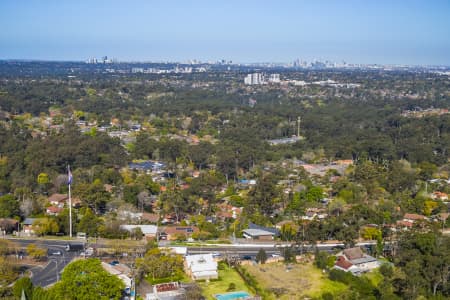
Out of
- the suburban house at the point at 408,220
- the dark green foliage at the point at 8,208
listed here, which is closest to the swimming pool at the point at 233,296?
the suburban house at the point at 408,220

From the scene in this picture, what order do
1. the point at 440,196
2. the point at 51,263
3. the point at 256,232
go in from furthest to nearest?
the point at 440,196 < the point at 256,232 < the point at 51,263

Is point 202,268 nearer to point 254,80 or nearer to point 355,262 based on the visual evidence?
point 355,262

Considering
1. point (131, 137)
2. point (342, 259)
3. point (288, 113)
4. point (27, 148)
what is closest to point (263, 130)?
point (288, 113)

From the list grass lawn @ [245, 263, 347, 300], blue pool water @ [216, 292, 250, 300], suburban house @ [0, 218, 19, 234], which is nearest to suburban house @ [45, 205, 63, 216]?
suburban house @ [0, 218, 19, 234]

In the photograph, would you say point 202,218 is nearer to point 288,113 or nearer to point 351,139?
point 351,139

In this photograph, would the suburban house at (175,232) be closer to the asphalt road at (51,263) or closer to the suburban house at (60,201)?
the asphalt road at (51,263)

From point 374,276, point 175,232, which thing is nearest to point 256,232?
point 175,232
